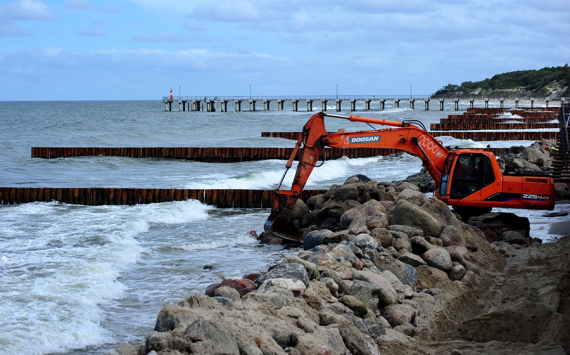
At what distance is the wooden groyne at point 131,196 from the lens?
17.4 meters

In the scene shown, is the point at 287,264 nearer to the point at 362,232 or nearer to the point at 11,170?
the point at 362,232

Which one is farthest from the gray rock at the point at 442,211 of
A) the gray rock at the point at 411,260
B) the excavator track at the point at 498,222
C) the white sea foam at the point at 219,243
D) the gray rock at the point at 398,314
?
the gray rock at the point at 398,314

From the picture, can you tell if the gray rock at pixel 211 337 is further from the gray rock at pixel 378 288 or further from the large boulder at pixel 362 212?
the large boulder at pixel 362 212

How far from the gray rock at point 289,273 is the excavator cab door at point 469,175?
21.5 ft

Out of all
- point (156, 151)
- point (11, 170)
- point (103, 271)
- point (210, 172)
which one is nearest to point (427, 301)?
point (103, 271)

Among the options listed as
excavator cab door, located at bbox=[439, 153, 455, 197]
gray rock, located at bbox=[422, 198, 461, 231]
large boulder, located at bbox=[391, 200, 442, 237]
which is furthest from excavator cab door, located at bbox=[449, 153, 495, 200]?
large boulder, located at bbox=[391, 200, 442, 237]

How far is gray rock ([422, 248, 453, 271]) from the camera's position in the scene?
8.93 m

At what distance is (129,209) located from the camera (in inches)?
645

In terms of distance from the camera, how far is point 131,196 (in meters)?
17.6

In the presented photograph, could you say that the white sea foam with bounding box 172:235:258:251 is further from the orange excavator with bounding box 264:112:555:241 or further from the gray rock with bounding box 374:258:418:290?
the gray rock with bounding box 374:258:418:290

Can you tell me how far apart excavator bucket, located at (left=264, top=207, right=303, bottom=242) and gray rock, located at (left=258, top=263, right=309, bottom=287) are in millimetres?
4983

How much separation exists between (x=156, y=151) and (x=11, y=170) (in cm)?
752

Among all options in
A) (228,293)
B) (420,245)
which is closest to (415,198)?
(420,245)

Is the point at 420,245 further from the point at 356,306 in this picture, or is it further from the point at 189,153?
the point at 189,153
